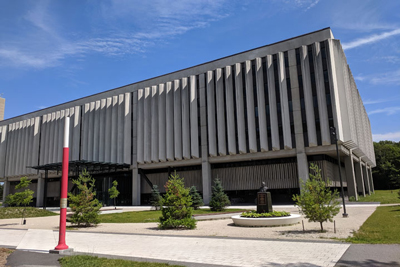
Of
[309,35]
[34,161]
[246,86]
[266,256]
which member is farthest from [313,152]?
[34,161]

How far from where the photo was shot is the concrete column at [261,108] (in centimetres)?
3734

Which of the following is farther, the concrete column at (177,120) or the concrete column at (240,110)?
the concrete column at (177,120)

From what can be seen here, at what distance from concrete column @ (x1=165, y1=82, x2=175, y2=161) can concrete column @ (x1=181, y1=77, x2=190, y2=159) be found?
2.12 metres

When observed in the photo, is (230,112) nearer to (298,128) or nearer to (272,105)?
(272,105)

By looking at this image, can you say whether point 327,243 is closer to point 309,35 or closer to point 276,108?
point 276,108

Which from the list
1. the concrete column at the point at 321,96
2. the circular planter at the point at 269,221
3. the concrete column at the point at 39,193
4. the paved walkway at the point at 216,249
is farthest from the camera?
the concrete column at the point at 39,193

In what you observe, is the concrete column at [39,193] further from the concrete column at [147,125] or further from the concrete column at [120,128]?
the concrete column at [147,125]

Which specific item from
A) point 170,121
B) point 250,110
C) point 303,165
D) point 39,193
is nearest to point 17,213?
point 170,121

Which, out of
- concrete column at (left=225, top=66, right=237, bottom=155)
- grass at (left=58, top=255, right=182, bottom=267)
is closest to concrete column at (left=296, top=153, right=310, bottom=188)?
concrete column at (left=225, top=66, right=237, bottom=155)

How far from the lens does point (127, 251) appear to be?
1084 centimetres

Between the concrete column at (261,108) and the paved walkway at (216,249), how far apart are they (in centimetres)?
2544

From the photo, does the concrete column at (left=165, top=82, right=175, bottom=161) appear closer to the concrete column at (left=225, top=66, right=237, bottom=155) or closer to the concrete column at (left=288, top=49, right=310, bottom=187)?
the concrete column at (left=225, top=66, right=237, bottom=155)

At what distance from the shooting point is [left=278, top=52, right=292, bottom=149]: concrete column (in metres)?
35.8

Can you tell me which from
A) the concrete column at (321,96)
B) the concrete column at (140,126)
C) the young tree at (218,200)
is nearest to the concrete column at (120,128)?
the concrete column at (140,126)
